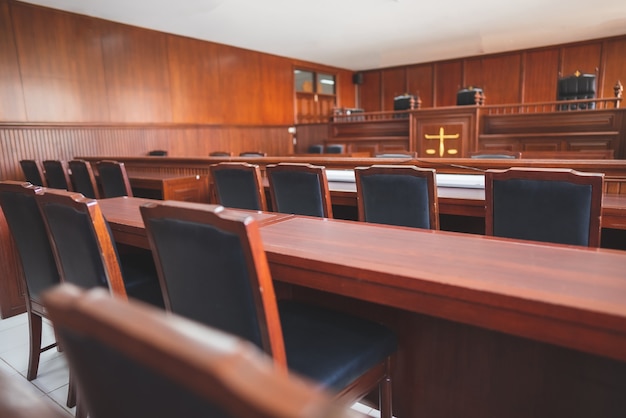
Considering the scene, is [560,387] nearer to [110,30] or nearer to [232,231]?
[232,231]

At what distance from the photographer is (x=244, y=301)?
0.92 metres

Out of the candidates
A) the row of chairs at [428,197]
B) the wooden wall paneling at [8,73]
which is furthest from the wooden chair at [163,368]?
the wooden wall paneling at [8,73]

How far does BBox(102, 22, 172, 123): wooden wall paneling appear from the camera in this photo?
5844mm

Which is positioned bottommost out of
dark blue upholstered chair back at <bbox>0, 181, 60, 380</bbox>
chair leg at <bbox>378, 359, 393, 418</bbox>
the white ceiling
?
chair leg at <bbox>378, 359, 393, 418</bbox>

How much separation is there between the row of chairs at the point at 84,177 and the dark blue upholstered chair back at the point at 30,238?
1.44m

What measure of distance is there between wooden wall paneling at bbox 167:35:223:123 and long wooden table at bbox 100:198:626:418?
5.64 meters

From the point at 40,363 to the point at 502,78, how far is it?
30.5 feet

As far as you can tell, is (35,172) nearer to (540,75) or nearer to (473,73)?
(473,73)

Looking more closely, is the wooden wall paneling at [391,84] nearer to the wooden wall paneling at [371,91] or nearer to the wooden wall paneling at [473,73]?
the wooden wall paneling at [371,91]

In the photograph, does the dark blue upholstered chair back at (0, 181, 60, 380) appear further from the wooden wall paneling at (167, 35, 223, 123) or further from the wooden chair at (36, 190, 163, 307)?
the wooden wall paneling at (167, 35, 223, 123)

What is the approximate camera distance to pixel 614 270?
3.07 ft

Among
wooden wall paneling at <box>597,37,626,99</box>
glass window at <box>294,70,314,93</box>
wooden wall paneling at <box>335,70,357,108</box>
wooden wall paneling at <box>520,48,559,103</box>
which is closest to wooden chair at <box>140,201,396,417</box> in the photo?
glass window at <box>294,70,314,93</box>

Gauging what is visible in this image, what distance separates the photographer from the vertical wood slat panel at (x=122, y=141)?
16.3 feet

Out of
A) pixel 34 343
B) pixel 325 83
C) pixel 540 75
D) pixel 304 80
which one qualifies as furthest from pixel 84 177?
pixel 540 75
